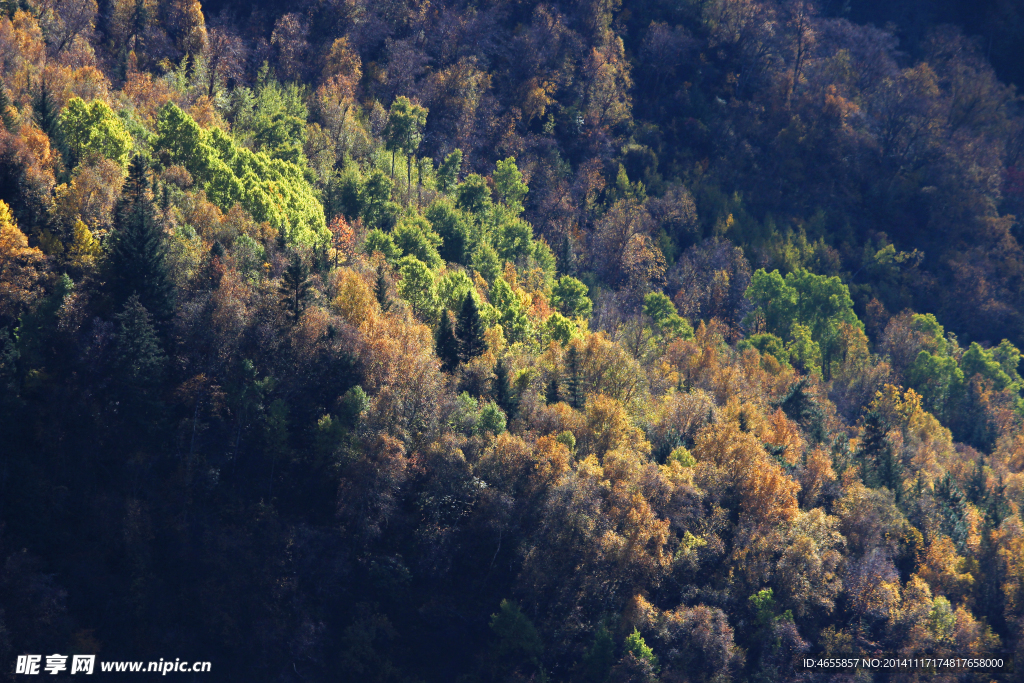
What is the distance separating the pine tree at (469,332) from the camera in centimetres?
8806

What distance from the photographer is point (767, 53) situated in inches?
7461

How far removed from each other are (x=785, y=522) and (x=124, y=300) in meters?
53.6

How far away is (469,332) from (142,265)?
26120mm

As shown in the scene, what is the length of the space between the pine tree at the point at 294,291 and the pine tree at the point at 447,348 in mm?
12293

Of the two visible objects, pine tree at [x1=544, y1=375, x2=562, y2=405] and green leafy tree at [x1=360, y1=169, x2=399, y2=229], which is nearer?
pine tree at [x1=544, y1=375, x2=562, y2=405]

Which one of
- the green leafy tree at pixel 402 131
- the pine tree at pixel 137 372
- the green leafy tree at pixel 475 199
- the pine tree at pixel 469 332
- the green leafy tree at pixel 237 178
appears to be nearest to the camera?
the pine tree at pixel 137 372

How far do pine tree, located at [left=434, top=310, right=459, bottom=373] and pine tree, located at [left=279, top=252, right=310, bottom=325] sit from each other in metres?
12.3

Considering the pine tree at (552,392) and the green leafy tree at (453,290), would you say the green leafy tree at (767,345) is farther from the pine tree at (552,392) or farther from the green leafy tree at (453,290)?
the pine tree at (552,392)

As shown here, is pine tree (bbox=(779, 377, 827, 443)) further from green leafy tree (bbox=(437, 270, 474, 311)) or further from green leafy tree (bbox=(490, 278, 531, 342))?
green leafy tree (bbox=(437, 270, 474, 311))

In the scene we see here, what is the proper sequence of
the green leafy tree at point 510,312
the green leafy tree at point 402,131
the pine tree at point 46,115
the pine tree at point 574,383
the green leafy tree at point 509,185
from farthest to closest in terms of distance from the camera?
1. the green leafy tree at point 509,185
2. the green leafy tree at point 402,131
3. the green leafy tree at point 510,312
4. the pine tree at point 574,383
5. the pine tree at point 46,115

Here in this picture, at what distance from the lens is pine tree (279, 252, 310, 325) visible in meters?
80.0

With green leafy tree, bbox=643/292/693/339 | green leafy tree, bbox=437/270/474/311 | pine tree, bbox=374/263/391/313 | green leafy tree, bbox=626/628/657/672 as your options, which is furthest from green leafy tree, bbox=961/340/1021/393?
pine tree, bbox=374/263/391/313

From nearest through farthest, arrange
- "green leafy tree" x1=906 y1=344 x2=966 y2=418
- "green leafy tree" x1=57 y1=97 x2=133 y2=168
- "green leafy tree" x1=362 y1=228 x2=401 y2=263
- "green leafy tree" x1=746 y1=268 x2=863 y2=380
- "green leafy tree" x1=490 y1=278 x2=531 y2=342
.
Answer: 1. "green leafy tree" x1=57 y1=97 x2=133 y2=168
2. "green leafy tree" x1=490 y1=278 x2=531 y2=342
3. "green leafy tree" x1=362 y1=228 x2=401 y2=263
4. "green leafy tree" x1=746 y1=268 x2=863 y2=380
5. "green leafy tree" x1=906 y1=344 x2=966 y2=418

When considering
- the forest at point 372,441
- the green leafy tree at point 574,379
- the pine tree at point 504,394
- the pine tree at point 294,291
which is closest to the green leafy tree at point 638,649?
the forest at point 372,441
